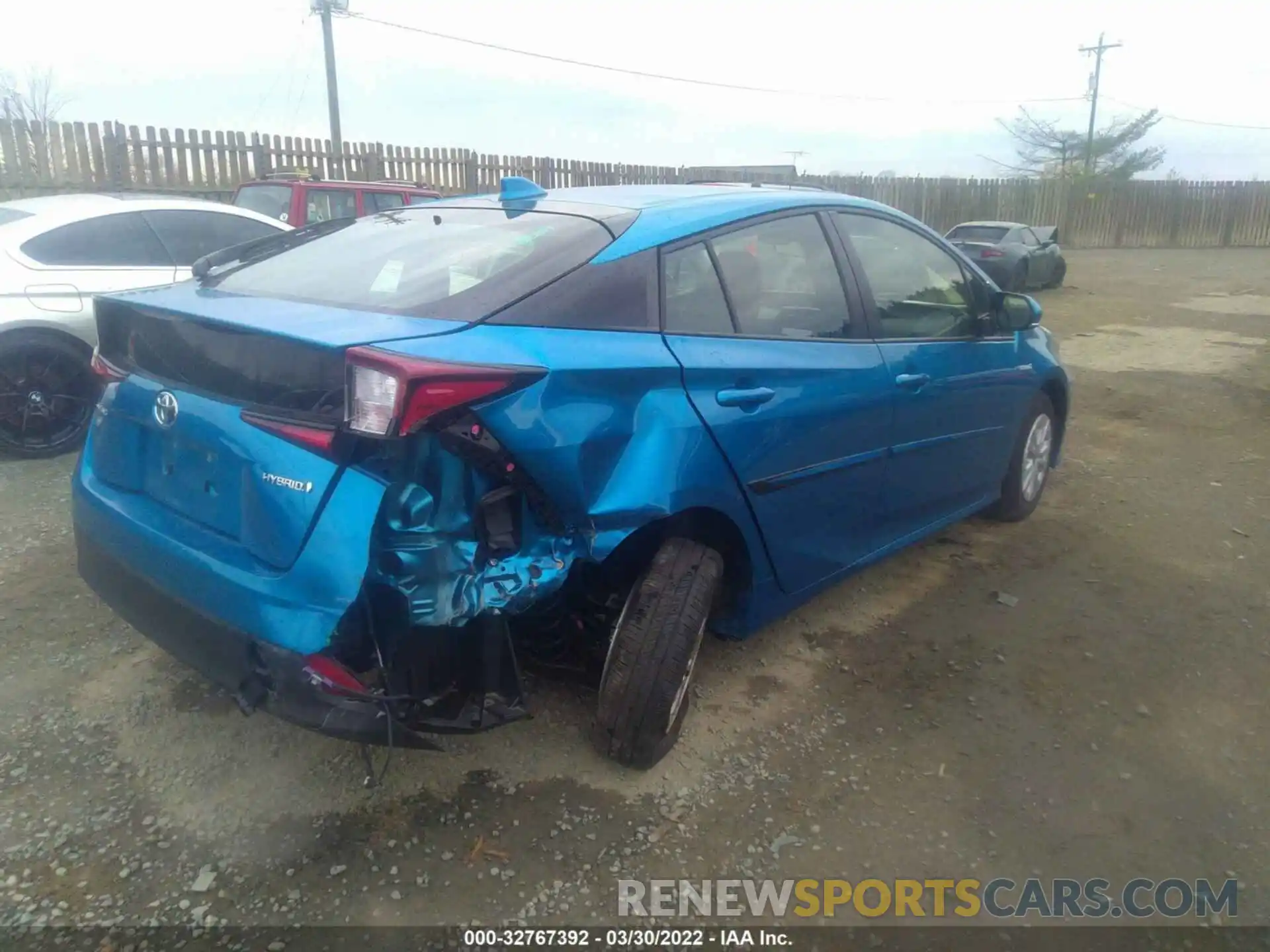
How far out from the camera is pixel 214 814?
2602 mm

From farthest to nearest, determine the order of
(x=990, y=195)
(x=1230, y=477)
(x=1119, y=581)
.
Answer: (x=990, y=195)
(x=1230, y=477)
(x=1119, y=581)

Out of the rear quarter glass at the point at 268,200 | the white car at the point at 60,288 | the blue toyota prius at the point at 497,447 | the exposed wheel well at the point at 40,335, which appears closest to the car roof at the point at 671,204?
the blue toyota prius at the point at 497,447

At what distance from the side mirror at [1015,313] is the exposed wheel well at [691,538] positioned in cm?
200

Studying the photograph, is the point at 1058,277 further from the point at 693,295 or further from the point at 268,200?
the point at 693,295

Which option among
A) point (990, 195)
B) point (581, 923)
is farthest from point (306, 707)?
point (990, 195)

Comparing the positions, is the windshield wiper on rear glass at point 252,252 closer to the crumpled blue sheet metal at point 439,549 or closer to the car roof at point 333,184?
the crumpled blue sheet metal at point 439,549

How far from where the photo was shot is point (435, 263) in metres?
2.83

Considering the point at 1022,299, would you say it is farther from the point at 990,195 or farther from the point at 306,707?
the point at 990,195

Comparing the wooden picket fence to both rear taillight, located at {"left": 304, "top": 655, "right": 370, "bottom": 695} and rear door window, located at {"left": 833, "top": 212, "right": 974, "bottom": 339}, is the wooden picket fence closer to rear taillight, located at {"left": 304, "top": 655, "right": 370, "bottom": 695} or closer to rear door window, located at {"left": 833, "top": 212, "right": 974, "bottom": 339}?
rear door window, located at {"left": 833, "top": 212, "right": 974, "bottom": 339}

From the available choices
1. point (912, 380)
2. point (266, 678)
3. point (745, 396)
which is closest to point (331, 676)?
point (266, 678)

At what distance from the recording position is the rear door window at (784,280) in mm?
3061

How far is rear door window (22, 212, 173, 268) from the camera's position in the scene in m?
5.47

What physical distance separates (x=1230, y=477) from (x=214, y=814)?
5967 mm

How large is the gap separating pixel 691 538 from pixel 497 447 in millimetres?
847
